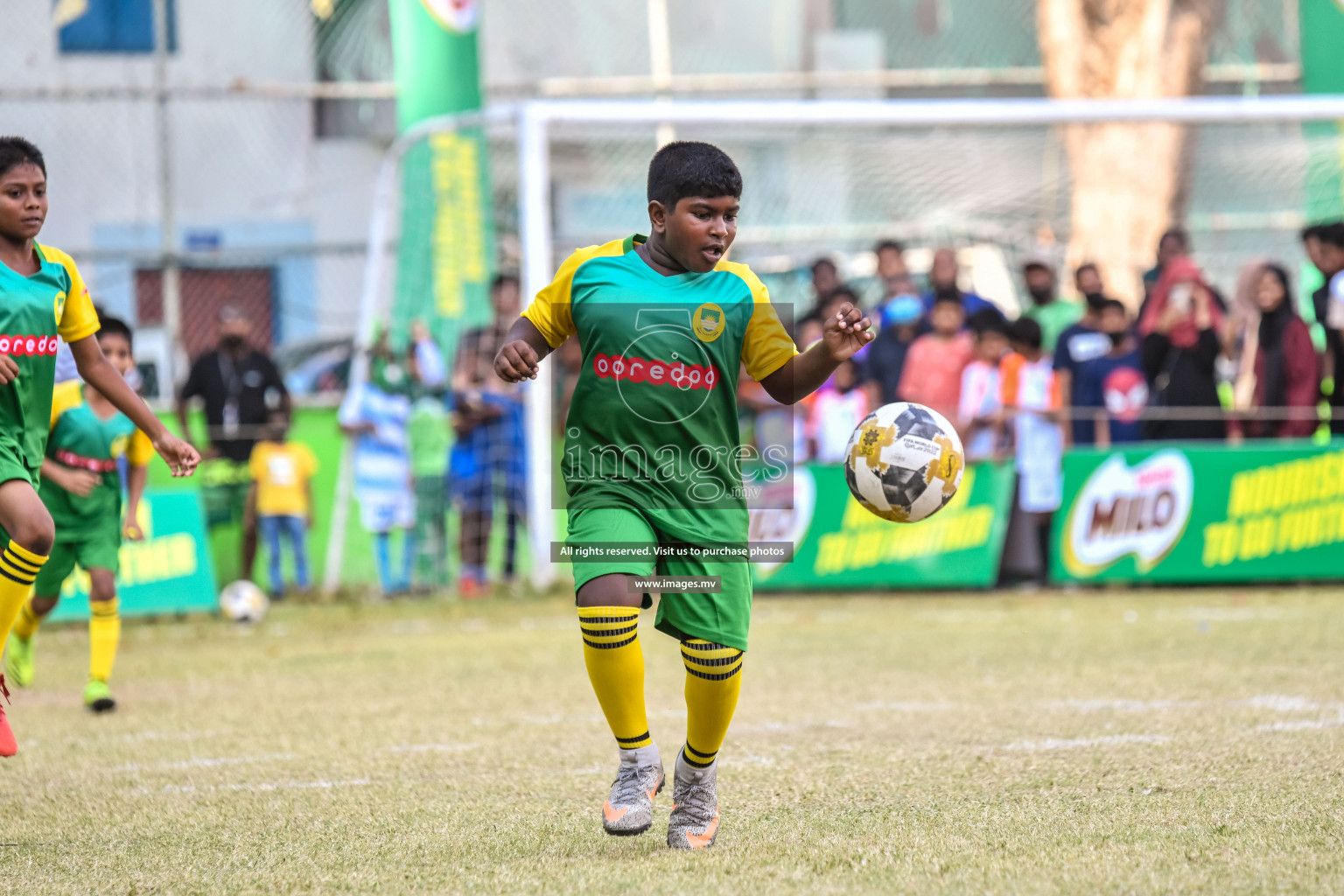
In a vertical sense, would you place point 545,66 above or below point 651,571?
above

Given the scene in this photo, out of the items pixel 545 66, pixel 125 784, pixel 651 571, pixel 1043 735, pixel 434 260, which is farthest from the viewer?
pixel 545 66

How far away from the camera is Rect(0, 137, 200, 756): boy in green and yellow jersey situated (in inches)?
203

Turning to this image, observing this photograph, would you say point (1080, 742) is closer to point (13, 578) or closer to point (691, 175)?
point (691, 175)

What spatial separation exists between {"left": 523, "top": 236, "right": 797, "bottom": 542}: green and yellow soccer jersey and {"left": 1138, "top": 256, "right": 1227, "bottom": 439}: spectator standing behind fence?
28.7 ft

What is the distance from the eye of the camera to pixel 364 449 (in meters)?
13.1

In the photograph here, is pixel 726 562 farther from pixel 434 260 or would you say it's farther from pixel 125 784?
pixel 434 260

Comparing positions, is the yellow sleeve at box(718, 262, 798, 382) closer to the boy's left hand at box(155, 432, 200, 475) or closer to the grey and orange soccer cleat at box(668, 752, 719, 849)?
the grey and orange soccer cleat at box(668, 752, 719, 849)

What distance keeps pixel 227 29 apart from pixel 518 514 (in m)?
7.30

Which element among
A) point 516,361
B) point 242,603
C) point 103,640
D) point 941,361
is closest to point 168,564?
point 242,603

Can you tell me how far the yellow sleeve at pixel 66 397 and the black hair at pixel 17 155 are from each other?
2.65 meters

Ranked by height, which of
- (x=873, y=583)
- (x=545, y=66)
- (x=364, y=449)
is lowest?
(x=873, y=583)

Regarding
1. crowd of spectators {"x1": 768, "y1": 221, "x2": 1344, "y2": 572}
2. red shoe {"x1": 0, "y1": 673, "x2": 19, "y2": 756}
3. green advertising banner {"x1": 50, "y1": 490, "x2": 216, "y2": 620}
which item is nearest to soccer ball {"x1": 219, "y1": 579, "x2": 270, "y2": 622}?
green advertising banner {"x1": 50, "y1": 490, "x2": 216, "y2": 620}

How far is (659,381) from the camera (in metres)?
4.35

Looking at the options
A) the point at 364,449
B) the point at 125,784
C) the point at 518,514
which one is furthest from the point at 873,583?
the point at 125,784
